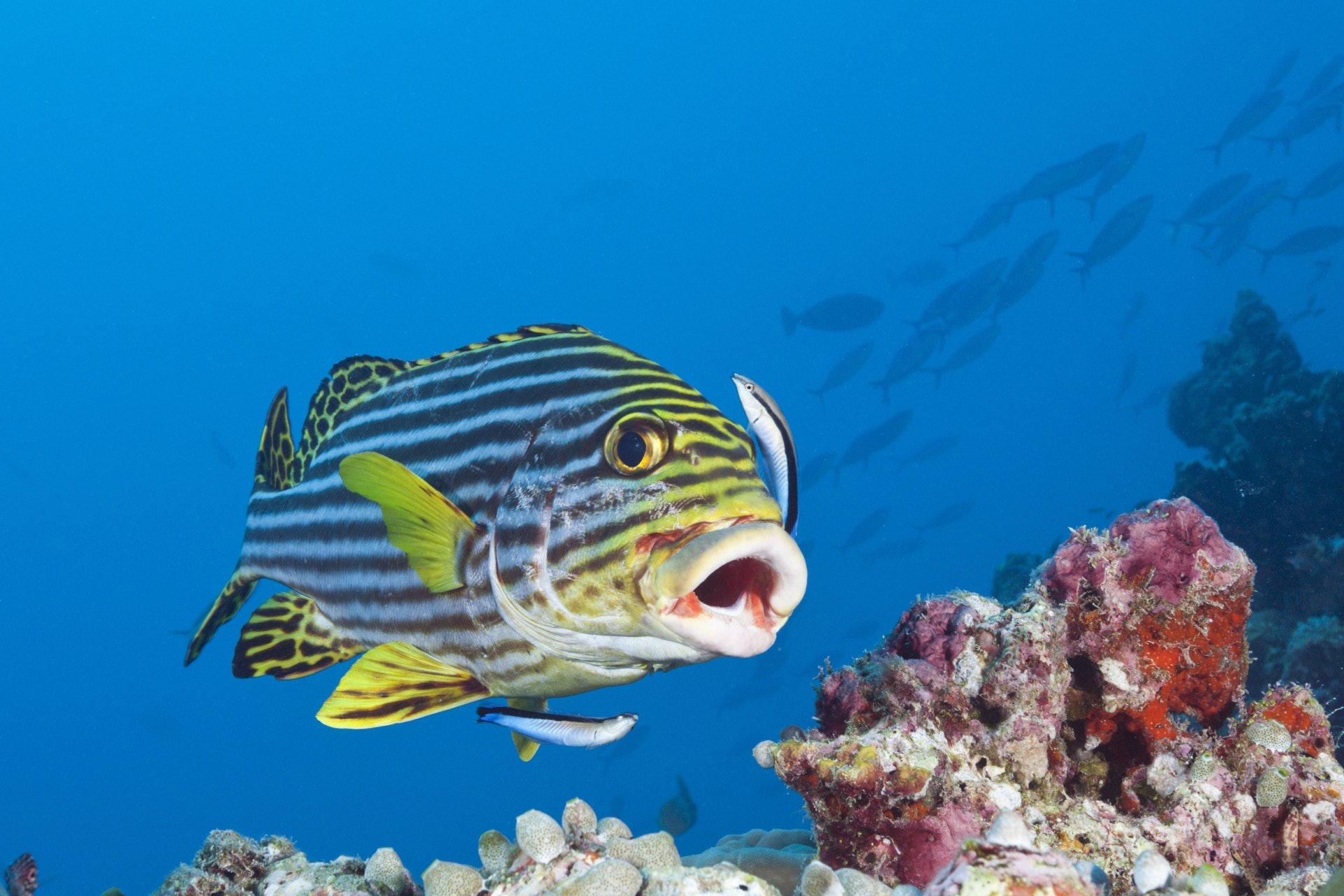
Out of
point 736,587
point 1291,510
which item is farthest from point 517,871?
point 1291,510

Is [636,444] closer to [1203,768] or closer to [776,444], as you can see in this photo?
[776,444]

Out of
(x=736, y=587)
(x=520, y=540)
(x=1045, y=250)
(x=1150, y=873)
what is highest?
(x=1045, y=250)

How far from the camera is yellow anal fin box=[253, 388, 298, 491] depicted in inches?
128

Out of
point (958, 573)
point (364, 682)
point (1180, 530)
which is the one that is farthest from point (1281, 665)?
point (958, 573)

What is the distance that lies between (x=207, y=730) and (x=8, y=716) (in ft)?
104

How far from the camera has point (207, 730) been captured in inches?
3027

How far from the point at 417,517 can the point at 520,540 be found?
296 mm

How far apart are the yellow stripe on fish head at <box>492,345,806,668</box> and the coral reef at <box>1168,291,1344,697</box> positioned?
306 inches

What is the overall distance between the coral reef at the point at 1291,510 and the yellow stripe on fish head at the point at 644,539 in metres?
7.78

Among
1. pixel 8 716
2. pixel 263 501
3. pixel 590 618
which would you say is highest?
pixel 8 716

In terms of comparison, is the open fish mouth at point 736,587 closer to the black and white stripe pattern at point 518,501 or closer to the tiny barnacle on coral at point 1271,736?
the black and white stripe pattern at point 518,501

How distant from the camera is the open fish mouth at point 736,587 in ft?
5.48

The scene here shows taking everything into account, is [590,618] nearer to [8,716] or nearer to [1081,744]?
[1081,744]

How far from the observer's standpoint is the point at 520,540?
2.02 m
